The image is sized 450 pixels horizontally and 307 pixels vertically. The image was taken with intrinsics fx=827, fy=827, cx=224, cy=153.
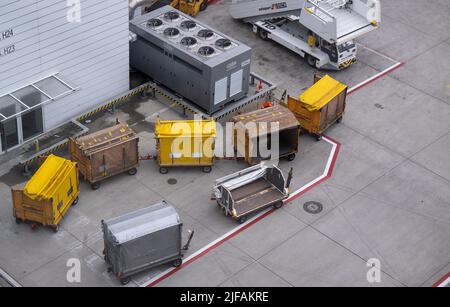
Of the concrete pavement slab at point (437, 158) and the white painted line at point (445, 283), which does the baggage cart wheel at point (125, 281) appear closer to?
the white painted line at point (445, 283)

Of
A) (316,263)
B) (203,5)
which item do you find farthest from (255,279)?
(203,5)

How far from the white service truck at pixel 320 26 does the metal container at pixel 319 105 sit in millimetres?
4192

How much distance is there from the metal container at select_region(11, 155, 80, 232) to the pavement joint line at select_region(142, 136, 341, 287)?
440cm

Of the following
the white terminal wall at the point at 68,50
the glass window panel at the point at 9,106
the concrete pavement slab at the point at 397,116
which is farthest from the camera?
the concrete pavement slab at the point at 397,116

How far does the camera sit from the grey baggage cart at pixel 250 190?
101ft

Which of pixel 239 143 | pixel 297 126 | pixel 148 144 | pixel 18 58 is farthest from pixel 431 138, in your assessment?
pixel 18 58

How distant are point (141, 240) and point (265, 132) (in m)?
8.21

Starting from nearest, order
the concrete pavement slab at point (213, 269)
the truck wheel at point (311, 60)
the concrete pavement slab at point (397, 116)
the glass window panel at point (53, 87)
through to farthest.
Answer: the concrete pavement slab at point (213, 269)
the glass window panel at point (53, 87)
the concrete pavement slab at point (397, 116)
the truck wheel at point (311, 60)

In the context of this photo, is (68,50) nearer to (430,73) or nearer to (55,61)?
(55,61)

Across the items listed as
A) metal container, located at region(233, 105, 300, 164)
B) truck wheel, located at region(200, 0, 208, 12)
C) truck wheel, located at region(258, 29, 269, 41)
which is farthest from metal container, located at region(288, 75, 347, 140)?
truck wheel, located at region(200, 0, 208, 12)

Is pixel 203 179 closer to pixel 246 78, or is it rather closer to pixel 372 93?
pixel 246 78

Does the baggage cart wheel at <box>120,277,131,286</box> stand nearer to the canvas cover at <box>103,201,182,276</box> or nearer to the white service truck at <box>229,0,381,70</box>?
the canvas cover at <box>103,201,182,276</box>

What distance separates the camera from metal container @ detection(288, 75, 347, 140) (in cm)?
3478

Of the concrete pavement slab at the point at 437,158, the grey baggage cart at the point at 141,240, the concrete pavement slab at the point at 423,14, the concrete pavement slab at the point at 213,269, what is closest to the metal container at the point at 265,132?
the concrete pavement slab at the point at 213,269
